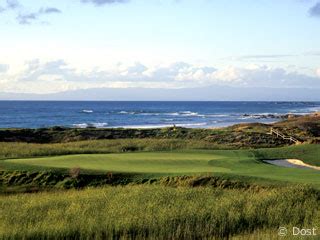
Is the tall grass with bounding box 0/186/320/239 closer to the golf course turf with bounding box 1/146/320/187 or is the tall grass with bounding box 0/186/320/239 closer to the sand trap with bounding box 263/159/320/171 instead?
the golf course turf with bounding box 1/146/320/187

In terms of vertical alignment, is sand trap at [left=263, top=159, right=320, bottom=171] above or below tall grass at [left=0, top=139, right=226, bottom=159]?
above

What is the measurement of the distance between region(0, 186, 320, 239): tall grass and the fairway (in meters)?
3.46

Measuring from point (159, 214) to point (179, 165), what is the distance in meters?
9.49

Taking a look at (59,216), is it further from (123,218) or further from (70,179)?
(70,179)

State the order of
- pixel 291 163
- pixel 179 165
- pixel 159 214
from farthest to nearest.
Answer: pixel 291 163 → pixel 179 165 → pixel 159 214

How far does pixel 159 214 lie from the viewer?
13.4 m

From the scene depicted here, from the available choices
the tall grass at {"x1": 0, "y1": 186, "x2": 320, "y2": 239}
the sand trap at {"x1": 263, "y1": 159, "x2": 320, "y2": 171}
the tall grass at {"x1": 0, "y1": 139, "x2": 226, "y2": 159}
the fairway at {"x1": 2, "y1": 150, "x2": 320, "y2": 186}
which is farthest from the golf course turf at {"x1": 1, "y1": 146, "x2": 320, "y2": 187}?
the tall grass at {"x1": 0, "y1": 139, "x2": 226, "y2": 159}

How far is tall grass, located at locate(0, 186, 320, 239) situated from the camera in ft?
40.4

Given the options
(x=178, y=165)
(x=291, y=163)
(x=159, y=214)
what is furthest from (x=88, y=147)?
(x=159, y=214)

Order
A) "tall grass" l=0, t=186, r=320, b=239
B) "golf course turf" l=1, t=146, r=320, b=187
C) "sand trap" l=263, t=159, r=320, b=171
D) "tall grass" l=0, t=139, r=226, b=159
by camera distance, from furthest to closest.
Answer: "tall grass" l=0, t=139, r=226, b=159
"sand trap" l=263, t=159, r=320, b=171
"golf course turf" l=1, t=146, r=320, b=187
"tall grass" l=0, t=186, r=320, b=239

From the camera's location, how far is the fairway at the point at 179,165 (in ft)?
66.2

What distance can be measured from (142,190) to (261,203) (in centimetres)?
418

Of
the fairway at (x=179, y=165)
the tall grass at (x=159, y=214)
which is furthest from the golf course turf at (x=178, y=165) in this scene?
the tall grass at (x=159, y=214)

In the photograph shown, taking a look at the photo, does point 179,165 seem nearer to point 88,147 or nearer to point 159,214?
point 159,214
